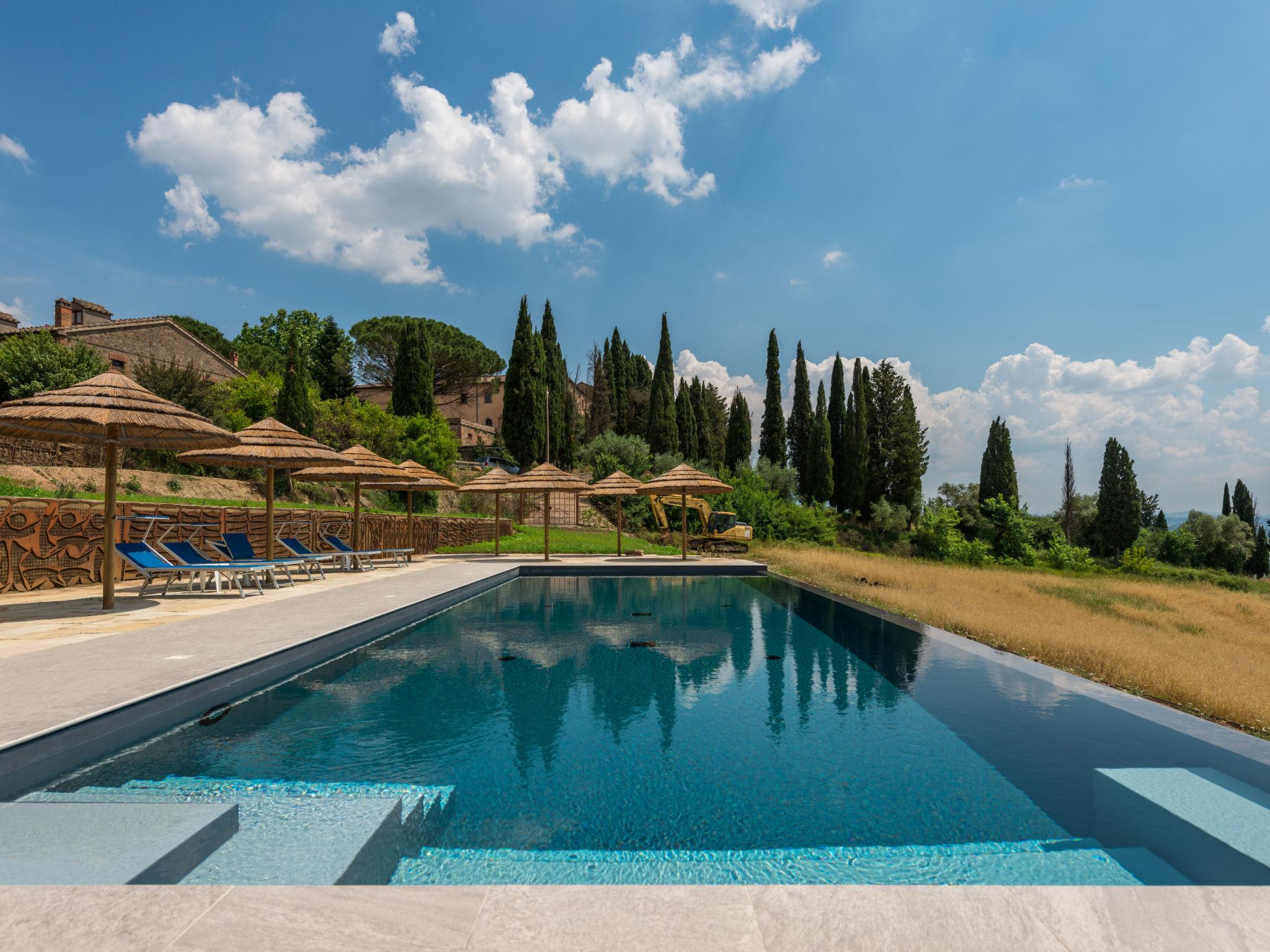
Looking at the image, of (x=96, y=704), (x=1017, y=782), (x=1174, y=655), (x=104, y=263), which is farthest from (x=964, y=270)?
(x=104, y=263)

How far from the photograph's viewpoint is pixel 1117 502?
42156 mm

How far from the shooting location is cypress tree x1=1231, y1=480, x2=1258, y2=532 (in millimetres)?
53219

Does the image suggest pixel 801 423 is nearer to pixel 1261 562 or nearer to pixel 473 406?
pixel 473 406

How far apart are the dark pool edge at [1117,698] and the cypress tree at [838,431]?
35.3 meters

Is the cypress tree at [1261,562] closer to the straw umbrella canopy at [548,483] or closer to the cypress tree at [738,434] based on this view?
the cypress tree at [738,434]

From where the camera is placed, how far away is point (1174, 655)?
25.0ft

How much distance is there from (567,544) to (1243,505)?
61.0 meters

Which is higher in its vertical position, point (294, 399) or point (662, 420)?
point (662, 420)

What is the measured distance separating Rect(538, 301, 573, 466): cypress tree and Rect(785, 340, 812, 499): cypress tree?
52.2ft

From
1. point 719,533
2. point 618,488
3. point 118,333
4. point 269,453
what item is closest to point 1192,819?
point 269,453

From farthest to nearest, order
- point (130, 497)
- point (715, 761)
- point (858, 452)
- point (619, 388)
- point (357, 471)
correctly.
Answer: point (619, 388) → point (858, 452) → point (130, 497) → point (357, 471) → point (715, 761)

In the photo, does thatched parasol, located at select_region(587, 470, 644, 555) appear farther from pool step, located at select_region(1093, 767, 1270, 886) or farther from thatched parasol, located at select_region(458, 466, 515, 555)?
pool step, located at select_region(1093, 767, 1270, 886)

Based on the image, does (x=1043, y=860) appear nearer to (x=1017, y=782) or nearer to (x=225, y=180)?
(x=1017, y=782)

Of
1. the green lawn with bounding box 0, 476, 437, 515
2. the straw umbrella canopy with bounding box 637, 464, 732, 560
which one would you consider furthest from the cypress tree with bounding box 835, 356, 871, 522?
the green lawn with bounding box 0, 476, 437, 515
